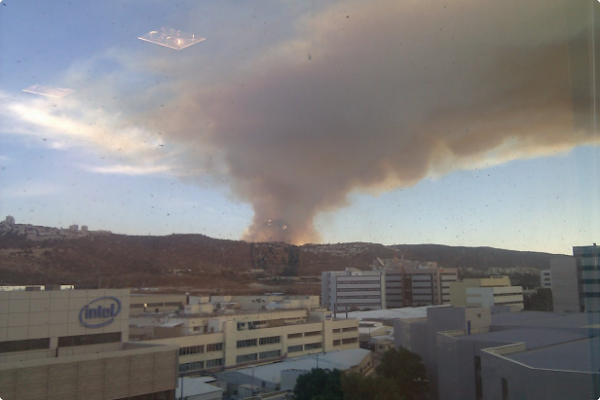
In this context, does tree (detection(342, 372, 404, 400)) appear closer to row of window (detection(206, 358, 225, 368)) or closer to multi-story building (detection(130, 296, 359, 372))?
multi-story building (detection(130, 296, 359, 372))

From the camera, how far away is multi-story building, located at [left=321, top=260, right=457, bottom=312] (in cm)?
2453

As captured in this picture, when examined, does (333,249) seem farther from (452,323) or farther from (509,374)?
(509,374)

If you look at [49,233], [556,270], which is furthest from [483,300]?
[49,233]

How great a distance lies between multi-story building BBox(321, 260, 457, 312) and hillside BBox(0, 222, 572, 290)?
9.31ft

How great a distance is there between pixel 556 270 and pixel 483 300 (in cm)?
815

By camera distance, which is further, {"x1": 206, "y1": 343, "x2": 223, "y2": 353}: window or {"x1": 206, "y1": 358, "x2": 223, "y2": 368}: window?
{"x1": 206, "y1": 343, "x2": 223, "y2": 353}: window

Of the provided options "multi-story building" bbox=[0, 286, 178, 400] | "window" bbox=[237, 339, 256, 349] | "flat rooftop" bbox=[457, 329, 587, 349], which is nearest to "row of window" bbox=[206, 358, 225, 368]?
"window" bbox=[237, 339, 256, 349]

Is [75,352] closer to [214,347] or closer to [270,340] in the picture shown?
[214,347]

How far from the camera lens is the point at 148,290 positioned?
1602cm

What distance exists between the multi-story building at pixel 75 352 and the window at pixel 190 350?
4656mm

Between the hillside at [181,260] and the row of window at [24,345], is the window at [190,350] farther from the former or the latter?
the row of window at [24,345]

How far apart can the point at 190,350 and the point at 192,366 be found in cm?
39

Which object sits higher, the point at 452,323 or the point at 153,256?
the point at 153,256

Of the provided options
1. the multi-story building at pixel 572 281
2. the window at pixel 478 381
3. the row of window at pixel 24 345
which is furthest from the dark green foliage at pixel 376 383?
the row of window at pixel 24 345
